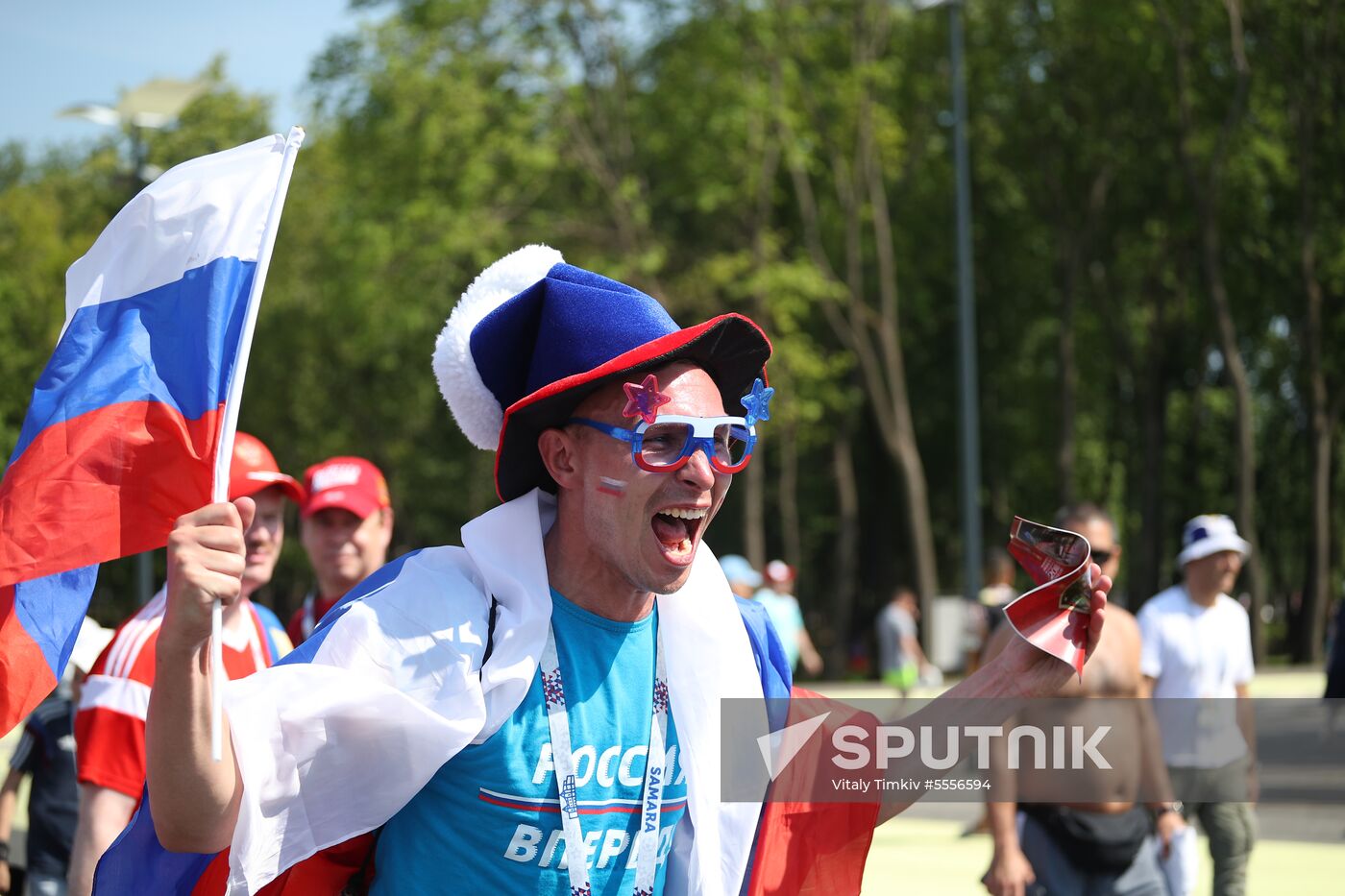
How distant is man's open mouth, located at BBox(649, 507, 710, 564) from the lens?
2895 millimetres

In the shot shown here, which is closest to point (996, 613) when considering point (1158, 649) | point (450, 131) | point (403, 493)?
point (1158, 649)

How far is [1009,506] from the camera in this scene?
3928cm

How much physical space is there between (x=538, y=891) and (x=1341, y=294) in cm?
2838

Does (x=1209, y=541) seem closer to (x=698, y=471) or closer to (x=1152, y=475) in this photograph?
(x=698, y=471)

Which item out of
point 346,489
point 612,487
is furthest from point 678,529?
point 346,489

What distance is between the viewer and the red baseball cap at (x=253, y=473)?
5.38 meters

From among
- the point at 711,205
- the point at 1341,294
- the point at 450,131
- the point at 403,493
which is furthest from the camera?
the point at 403,493

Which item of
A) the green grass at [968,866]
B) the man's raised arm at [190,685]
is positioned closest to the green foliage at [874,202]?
the green grass at [968,866]

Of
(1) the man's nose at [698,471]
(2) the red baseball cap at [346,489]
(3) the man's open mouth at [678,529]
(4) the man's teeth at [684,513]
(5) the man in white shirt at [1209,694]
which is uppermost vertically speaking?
(2) the red baseball cap at [346,489]

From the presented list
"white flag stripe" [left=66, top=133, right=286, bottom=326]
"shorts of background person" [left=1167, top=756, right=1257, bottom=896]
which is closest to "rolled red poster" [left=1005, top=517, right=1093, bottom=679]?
"white flag stripe" [left=66, top=133, right=286, bottom=326]

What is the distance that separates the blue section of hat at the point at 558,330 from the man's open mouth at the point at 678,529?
311 mm

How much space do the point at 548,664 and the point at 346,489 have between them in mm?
3333

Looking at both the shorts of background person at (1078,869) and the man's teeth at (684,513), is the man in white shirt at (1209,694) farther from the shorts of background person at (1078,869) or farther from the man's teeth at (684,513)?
the man's teeth at (684,513)

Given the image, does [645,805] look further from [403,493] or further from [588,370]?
[403,493]
